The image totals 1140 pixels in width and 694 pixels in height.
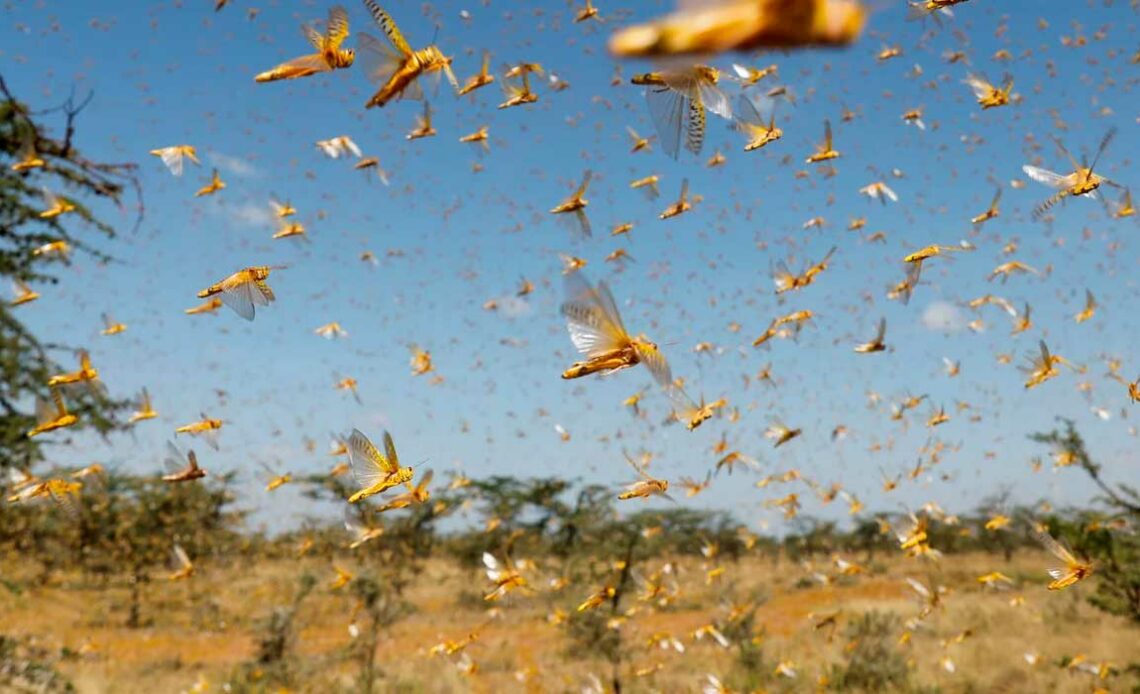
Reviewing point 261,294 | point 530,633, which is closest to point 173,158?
point 261,294

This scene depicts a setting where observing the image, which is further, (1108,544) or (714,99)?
(1108,544)

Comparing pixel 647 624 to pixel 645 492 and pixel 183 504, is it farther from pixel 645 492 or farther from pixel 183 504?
pixel 645 492

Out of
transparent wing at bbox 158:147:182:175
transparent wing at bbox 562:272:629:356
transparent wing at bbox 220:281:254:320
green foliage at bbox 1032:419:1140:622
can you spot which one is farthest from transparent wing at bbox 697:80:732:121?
green foliage at bbox 1032:419:1140:622

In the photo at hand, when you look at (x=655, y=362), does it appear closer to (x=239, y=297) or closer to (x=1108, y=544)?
(x=239, y=297)

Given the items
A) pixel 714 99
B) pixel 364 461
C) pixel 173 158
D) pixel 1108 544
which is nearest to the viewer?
pixel 714 99

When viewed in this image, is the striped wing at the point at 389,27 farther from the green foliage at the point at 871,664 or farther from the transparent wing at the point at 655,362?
the green foliage at the point at 871,664
